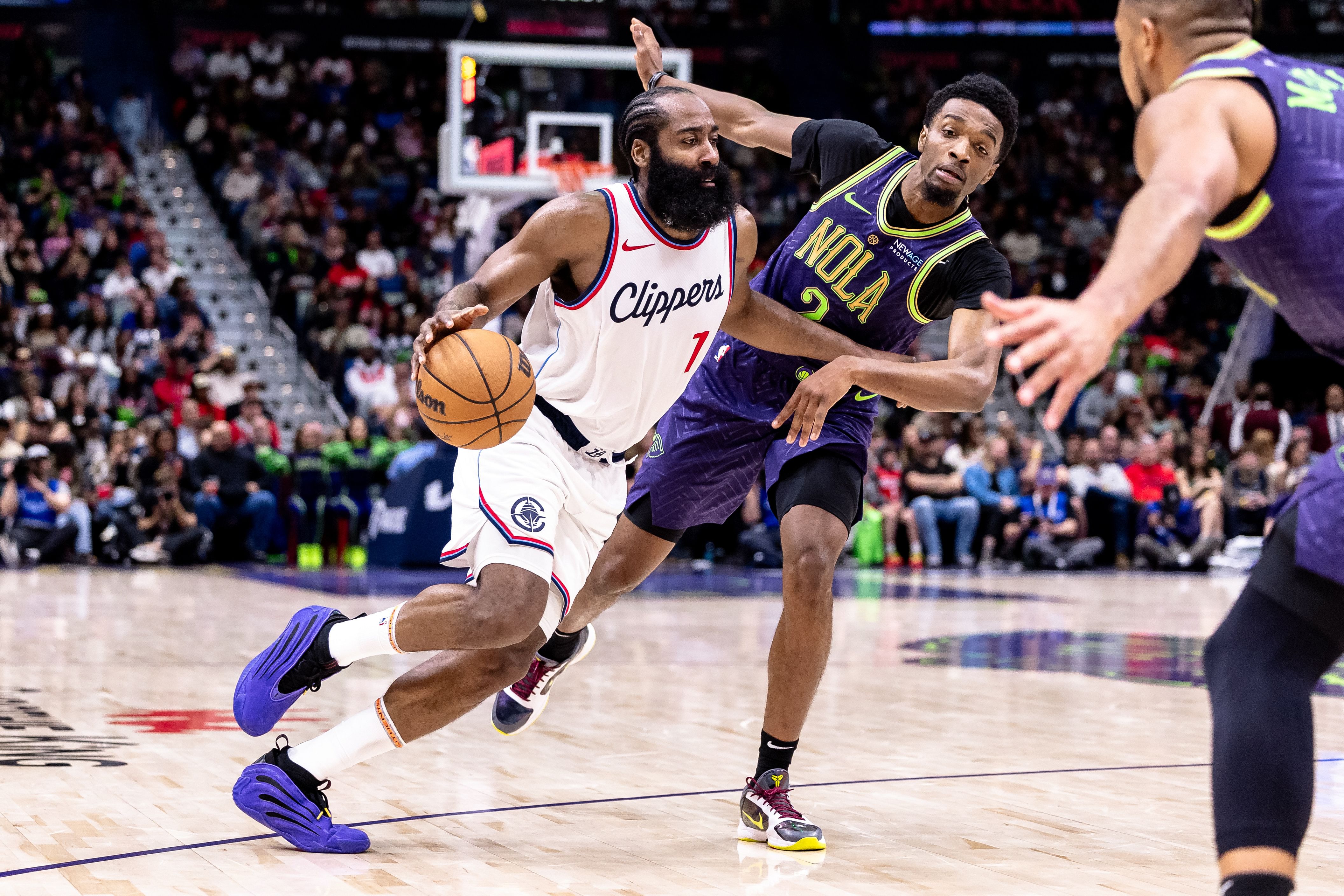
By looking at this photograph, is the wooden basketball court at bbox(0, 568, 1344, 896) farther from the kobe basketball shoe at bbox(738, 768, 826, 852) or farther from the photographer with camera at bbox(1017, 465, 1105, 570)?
the photographer with camera at bbox(1017, 465, 1105, 570)

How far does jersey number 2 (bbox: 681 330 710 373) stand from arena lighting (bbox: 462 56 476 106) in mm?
11609

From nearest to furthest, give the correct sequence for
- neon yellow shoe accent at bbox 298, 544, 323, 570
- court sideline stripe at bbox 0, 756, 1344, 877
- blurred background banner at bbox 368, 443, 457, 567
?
court sideline stripe at bbox 0, 756, 1344, 877 → blurred background banner at bbox 368, 443, 457, 567 → neon yellow shoe accent at bbox 298, 544, 323, 570

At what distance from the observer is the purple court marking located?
12.8m

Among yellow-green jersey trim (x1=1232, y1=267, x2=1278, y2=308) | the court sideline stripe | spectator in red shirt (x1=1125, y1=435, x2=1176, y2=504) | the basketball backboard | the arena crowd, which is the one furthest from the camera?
spectator in red shirt (x1=1125, y1=435, x2=1176, y2=504)

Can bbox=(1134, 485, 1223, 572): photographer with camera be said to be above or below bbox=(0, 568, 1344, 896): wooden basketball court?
below

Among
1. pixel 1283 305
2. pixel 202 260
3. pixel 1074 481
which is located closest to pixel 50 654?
pixel 1283 305

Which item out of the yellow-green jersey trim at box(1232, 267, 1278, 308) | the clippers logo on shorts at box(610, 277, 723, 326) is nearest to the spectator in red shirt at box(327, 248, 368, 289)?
the clippers logo on shorts at box(610, 277, 723, 326)

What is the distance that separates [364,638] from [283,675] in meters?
0.27

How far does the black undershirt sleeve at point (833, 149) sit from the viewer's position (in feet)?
17.2

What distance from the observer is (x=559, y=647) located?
207 inches

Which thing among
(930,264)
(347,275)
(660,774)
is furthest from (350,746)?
(347,275)

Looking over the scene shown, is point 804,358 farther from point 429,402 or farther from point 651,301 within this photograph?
point 429,402

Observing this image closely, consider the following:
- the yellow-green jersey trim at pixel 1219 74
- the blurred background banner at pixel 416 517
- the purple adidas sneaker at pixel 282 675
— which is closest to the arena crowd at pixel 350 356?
the blurred background banner at pixel 416 517

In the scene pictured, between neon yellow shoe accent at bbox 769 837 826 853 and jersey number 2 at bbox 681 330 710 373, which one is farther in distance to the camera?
jersey number 2 at bbox 681 330 710 373
